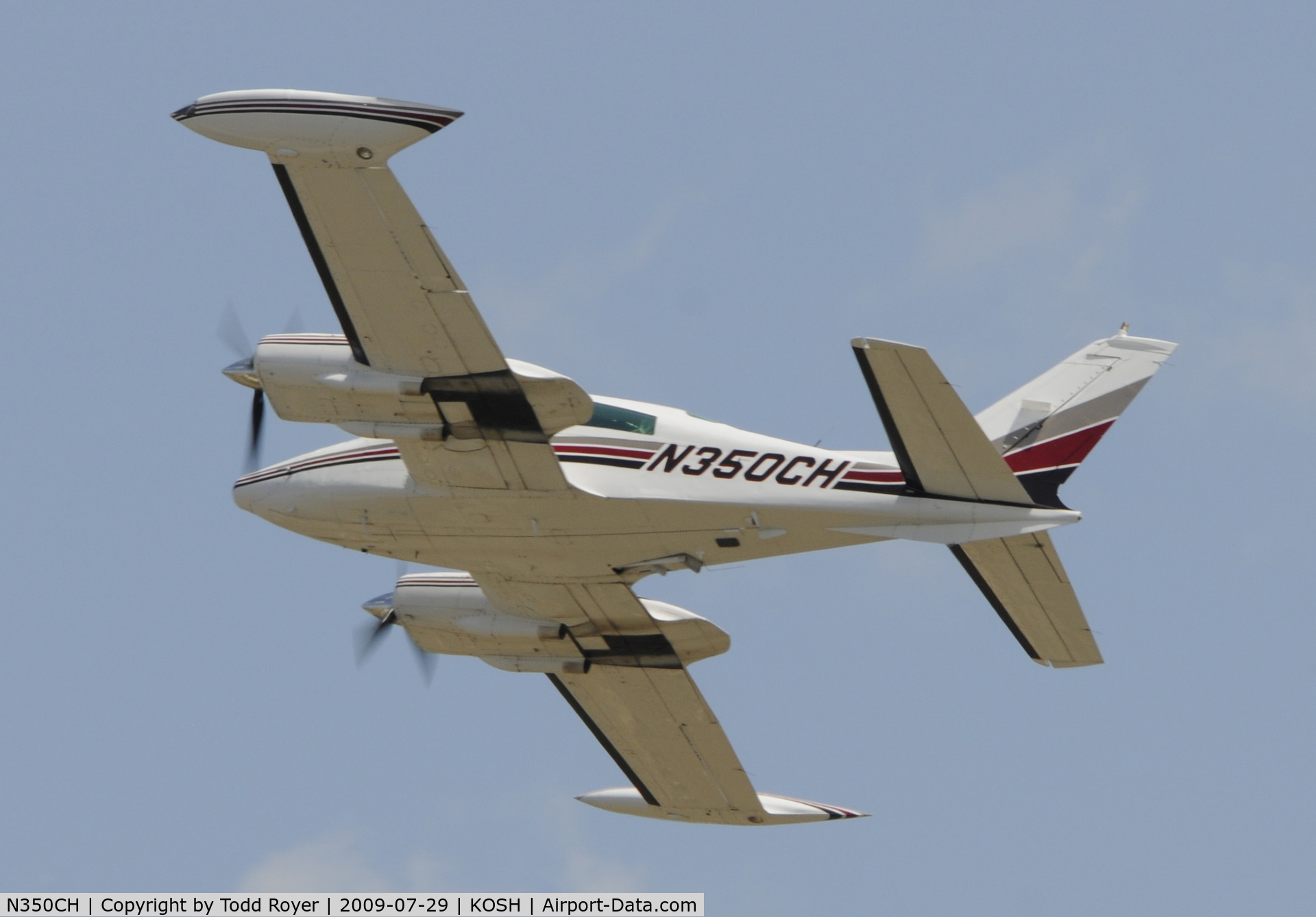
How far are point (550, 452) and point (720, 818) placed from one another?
13232mm

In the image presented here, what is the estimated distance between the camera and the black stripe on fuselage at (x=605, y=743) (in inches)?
1569

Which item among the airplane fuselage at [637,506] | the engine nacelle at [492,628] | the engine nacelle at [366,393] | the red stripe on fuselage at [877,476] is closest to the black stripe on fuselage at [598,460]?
the airplane fuselage at [637,506]

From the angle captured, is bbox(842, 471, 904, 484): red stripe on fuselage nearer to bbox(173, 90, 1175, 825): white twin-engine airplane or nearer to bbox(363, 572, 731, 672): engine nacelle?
bbox(173, 90, 1175, 825): white twin-engine airplane

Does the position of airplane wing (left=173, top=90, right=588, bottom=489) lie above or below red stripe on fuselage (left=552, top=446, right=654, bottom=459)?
above

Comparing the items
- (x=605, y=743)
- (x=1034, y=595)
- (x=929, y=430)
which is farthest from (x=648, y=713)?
(x=929, y=430)

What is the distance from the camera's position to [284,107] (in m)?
26.3

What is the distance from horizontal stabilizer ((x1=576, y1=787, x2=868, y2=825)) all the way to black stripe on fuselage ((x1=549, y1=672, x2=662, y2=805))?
0.91ft

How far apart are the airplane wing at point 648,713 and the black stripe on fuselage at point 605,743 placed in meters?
0.02

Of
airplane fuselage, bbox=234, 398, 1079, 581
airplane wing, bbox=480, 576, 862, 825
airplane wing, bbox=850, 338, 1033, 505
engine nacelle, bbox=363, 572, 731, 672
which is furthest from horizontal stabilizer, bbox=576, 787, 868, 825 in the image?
airplane wing, bbox=850, 338, 1033, 505

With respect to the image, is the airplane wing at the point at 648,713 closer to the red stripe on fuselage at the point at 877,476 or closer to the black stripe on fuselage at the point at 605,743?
the black stripe on fuselage at the point at 605,743

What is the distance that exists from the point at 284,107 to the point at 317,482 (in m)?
9.41

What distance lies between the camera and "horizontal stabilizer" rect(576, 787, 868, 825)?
1566 inches

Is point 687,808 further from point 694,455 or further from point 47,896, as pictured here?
point 47,896

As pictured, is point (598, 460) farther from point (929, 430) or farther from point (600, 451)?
point (929, 430)
